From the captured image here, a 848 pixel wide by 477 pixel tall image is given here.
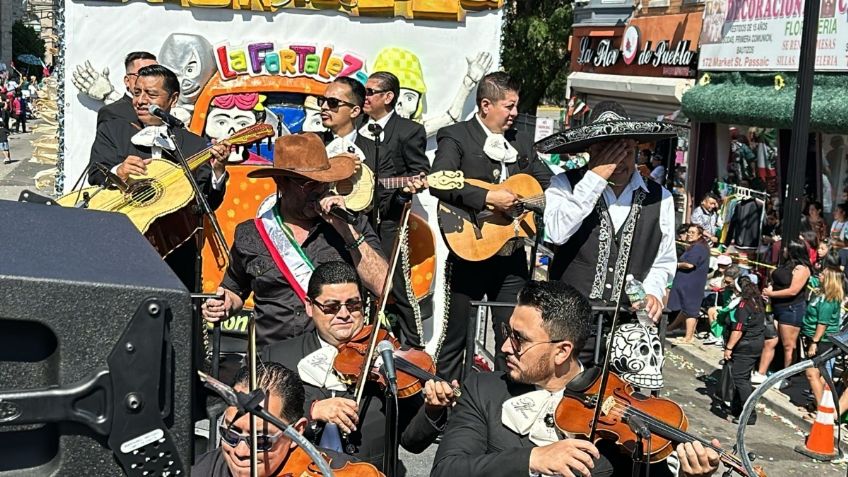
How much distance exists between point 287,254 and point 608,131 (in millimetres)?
1456

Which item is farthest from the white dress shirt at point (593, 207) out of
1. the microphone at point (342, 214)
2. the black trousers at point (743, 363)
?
the black trousers at point (743, 363)

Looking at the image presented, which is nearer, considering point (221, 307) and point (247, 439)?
point (247, 439)

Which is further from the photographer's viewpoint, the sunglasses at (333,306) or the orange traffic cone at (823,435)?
the orange traffic cone at (823,435)

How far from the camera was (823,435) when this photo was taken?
750 centimetres

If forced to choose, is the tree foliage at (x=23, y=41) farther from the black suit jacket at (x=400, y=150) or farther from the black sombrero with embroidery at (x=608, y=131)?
the black sombrero with embroidery at (x=608, y=131)

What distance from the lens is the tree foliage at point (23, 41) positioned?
6844 cm

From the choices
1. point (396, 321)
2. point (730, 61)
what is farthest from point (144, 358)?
point (730, 61)

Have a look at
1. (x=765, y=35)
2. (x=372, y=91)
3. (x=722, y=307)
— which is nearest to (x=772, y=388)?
(x=722, y=307)

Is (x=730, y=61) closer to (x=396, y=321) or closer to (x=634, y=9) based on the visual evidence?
(x=634, y=9)

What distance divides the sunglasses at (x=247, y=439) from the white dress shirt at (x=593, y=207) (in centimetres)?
194

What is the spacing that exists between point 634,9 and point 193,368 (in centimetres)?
2103

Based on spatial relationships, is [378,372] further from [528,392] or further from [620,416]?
[620,416]

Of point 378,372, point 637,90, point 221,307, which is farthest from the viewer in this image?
point 637,90

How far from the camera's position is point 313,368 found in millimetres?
3795
